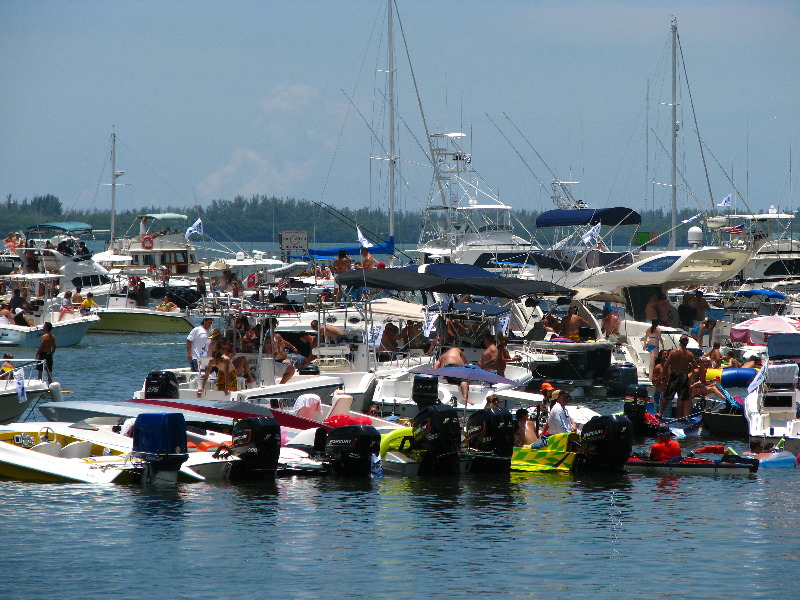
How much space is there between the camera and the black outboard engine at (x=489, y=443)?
64.8 feet

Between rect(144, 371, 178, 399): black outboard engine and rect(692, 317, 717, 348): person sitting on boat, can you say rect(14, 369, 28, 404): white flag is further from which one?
rect(692, 317, 717, 348): person sitting on boat

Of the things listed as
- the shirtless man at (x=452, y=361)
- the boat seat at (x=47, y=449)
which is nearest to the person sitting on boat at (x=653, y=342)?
the shirtless man at (x=452, y=361)

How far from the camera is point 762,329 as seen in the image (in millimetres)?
31375

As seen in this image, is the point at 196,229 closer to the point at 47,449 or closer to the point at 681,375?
the point at 681,375

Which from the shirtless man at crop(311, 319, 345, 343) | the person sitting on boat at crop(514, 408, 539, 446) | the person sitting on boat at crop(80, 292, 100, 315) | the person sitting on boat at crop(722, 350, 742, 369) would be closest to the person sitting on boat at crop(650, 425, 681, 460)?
the person sitting on boat at crop(514, 408, 539, 446)

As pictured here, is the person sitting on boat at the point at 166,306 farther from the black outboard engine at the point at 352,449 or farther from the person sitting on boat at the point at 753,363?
the black outboard engine at the point at 352,449

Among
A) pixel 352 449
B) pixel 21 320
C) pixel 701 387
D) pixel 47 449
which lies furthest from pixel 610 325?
pixel 21 320

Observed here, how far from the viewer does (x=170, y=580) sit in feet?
44.4

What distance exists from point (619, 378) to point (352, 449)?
11772mm

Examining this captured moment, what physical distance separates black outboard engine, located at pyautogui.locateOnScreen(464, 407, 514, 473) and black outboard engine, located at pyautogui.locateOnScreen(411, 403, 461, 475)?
A: 0.41 metres

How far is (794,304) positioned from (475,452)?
26984 mm

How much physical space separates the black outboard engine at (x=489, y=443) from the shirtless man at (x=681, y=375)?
21.7 ft

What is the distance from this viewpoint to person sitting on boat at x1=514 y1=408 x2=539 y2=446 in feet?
71.7

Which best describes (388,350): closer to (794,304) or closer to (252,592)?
(252,592)
